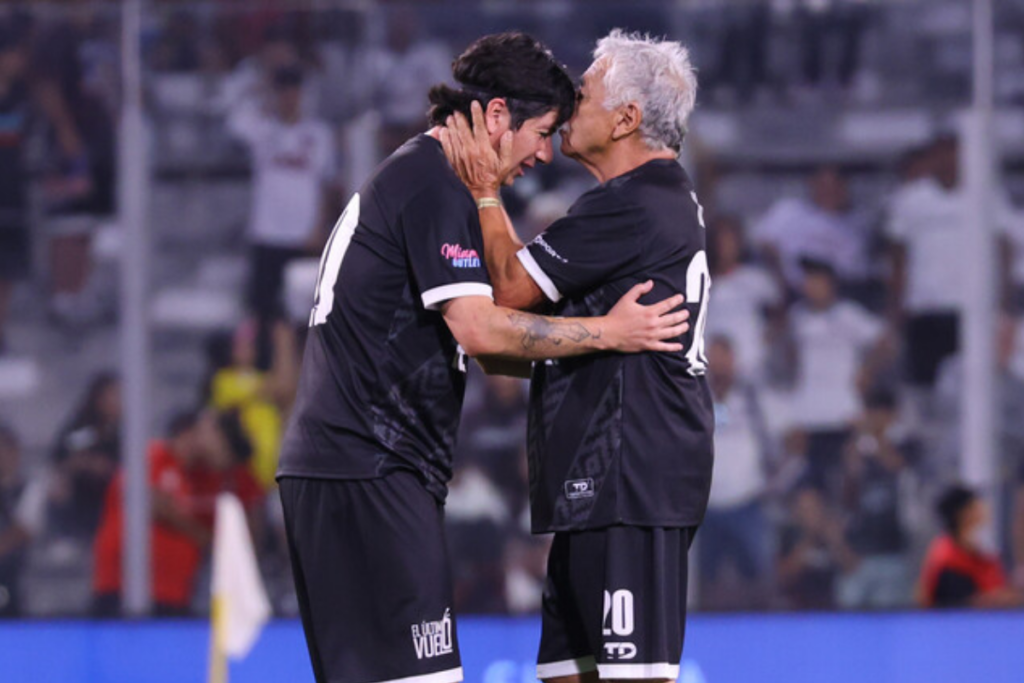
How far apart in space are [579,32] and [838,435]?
7.99 ft

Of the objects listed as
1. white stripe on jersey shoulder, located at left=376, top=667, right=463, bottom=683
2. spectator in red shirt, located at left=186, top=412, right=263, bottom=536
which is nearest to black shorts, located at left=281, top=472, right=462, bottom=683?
white stripe on jersey shoulder, located at left=376, top=667, right=463, bottom=683

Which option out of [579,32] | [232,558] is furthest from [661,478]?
[579,32]

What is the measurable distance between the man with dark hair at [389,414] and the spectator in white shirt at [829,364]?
4458 millimetres

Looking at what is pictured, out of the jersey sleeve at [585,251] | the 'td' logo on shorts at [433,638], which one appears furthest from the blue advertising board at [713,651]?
the jersey sleeve at [585,251]

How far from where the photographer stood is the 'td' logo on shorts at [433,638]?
11.7 feet

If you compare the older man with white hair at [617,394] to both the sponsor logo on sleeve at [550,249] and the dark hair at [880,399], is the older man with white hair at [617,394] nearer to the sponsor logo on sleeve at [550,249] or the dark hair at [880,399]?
the sponsor logo on sleeve at [550,249]

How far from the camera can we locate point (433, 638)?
141 inches

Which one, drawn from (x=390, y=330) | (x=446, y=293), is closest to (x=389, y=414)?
(x=390, y=330)

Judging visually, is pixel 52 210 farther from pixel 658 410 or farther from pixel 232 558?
pixel 658 410

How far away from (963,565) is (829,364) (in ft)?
3.97

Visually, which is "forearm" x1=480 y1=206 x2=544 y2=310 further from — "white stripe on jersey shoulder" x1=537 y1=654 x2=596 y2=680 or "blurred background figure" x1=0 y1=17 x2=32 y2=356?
"blurred background figure" x1=0 y1=17 x2=32 y2=356

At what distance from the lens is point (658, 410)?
3840 mm

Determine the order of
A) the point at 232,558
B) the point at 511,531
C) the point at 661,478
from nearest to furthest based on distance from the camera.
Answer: the point at 661,478
the point at 232,558
the point at 511,531

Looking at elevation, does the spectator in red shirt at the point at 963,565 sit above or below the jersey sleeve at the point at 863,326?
below
